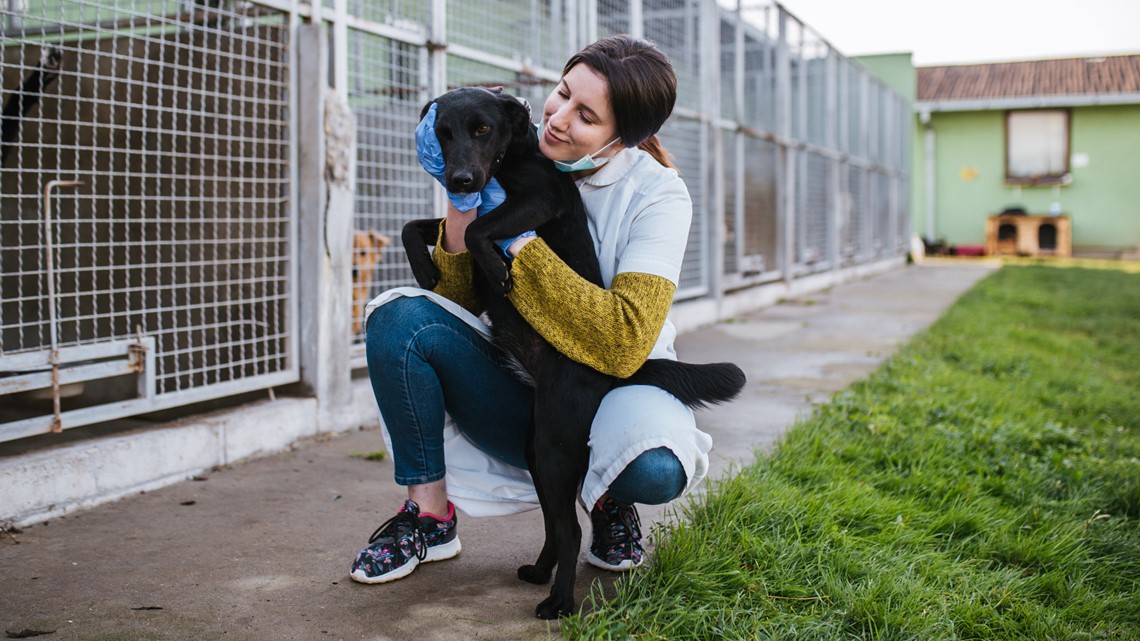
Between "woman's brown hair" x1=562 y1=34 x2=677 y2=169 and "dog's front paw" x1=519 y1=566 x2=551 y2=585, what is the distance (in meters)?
0.92

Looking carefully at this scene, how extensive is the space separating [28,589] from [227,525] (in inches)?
20.7

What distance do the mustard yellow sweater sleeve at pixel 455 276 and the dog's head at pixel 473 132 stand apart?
0.23 m

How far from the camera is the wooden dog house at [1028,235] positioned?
17.8m

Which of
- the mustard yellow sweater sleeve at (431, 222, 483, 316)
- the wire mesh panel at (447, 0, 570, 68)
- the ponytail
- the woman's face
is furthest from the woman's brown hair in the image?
the wire mesh panel at (447, 0, 570, 68)

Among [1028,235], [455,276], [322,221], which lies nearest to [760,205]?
[322,221]

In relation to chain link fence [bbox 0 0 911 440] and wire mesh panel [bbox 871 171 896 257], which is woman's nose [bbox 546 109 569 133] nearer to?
chain link fence [bbox 0 0 911 440]

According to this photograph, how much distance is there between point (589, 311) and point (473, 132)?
42 centimetres

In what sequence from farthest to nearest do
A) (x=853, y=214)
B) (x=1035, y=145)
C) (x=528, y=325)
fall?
1. (x=1035, y=145)
2. (x=853, y=214)
3. (x=528, y=325)

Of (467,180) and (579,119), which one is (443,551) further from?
(579,119)

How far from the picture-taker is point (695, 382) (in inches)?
74.5

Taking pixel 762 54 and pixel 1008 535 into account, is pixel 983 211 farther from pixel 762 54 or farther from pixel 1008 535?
pixel 1008 535

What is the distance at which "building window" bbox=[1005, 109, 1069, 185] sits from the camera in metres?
18.5

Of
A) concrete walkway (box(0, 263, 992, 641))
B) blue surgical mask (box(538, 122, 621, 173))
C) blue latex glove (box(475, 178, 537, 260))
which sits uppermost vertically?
blue surgical mask (box(538, 122, 621, 173))

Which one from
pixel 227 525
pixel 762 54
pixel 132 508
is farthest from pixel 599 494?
pixel 762 54
